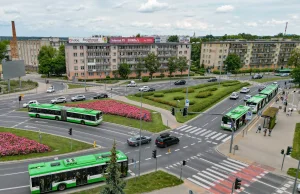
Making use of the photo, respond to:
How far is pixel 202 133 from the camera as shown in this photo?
4562cm

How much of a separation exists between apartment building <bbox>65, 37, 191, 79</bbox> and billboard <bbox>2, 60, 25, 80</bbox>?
2096cm

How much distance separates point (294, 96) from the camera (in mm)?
77938

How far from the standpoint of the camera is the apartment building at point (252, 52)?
12706cm

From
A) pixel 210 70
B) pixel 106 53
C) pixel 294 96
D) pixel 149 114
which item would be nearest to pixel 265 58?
pixel 210 70

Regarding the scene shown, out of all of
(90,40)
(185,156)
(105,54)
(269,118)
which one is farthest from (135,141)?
(105,54)

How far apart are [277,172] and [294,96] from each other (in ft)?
181

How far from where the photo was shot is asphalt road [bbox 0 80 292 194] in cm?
2892

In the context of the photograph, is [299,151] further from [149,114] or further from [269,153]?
[149,114]

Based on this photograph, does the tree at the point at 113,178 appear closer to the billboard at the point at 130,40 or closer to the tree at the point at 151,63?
the tree at the point at 151,63

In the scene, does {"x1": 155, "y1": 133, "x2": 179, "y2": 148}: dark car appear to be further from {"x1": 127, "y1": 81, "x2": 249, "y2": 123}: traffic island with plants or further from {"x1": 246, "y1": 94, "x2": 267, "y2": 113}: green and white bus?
{"x1": 246, "y1": 94, "x2": 267, "y2": 113}: green and white bus

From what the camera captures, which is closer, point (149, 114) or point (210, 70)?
point (149, 114)

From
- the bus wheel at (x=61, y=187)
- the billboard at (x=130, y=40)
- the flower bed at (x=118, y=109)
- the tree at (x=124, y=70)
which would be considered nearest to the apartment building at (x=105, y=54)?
the billboard at (x=130, y=40)

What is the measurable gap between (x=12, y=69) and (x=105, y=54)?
3669 cm

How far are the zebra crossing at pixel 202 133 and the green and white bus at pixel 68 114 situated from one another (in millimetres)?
15002
